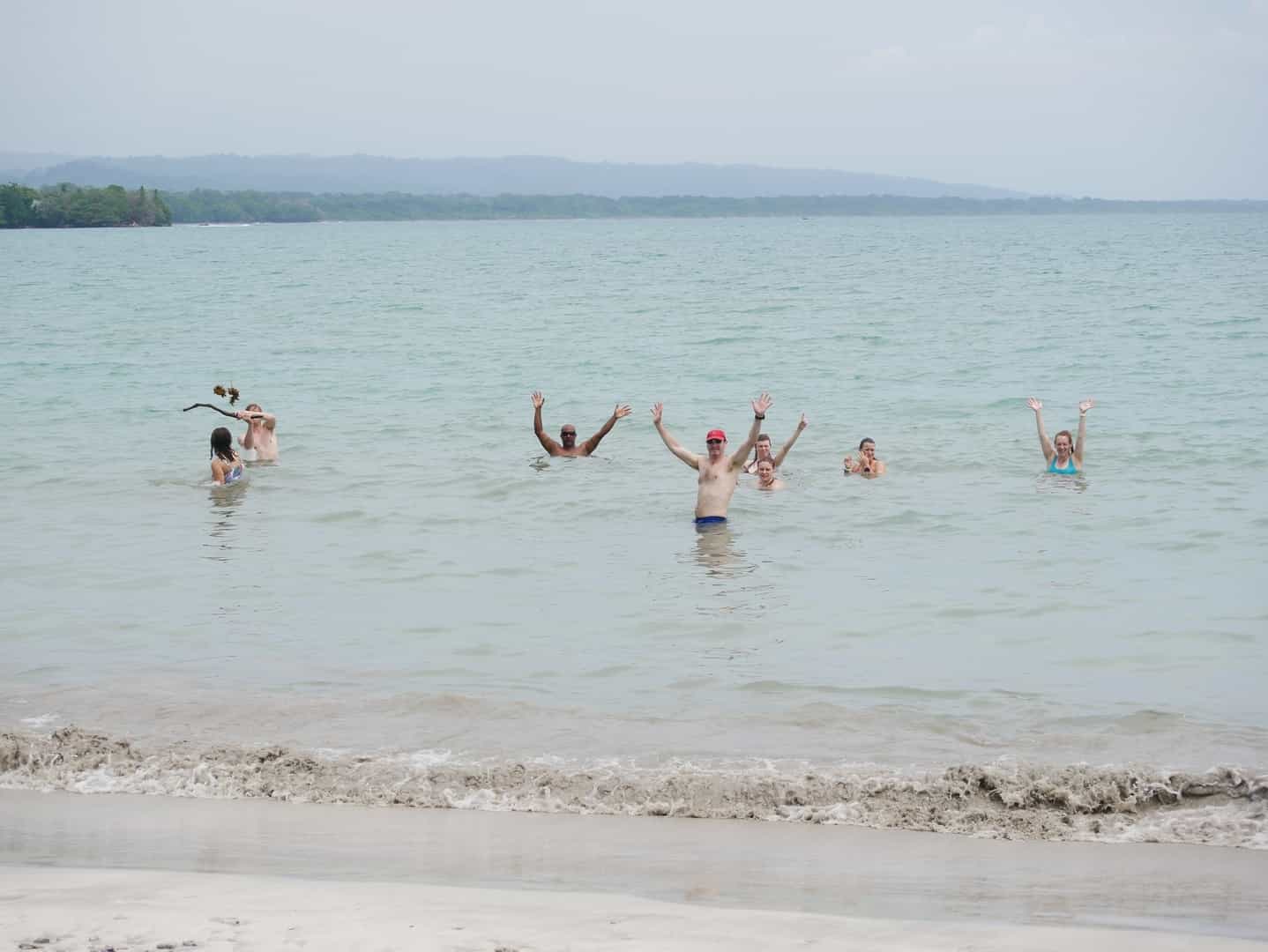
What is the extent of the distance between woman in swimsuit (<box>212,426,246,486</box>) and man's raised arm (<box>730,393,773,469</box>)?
5699 millimetres

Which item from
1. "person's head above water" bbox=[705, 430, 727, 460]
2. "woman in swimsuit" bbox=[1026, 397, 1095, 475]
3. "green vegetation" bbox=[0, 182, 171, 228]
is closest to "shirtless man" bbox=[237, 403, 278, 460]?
"person's head above water" bbox=[705, 430, 727, 460]

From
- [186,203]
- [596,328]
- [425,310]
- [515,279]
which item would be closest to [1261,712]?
[596,328]

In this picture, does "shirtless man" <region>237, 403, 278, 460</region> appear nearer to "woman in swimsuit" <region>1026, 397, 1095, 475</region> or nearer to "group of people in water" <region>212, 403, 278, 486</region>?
"group of people in water" <region>212, 403, 278, 486</region>

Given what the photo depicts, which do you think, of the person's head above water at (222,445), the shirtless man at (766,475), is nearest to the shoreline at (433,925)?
the shirtless man at (766,475)

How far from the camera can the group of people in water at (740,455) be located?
1223cm

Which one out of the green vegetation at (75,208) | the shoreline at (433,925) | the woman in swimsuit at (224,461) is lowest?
the woman in swimsuit at (224,461)

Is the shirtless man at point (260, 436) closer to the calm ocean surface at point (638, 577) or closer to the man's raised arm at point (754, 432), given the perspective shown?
the calm ocean surface at point (638, 577)

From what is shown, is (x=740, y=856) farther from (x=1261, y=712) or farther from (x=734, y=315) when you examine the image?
(x=734, y=315)

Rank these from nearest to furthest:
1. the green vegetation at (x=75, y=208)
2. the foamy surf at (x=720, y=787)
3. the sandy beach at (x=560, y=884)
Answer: the sandy beach at (x=560, y=884)
the foamy surf at (x=720, y=787)
the green vegetation at (x=75, y=208)

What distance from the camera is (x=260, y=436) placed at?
636 inches

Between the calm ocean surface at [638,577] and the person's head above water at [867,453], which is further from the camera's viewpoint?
the person's head above water at [867,453]

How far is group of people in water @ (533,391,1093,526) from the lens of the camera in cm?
1223

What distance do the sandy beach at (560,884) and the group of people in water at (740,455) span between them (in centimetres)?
580

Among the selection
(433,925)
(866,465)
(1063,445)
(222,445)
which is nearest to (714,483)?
(866,465)
